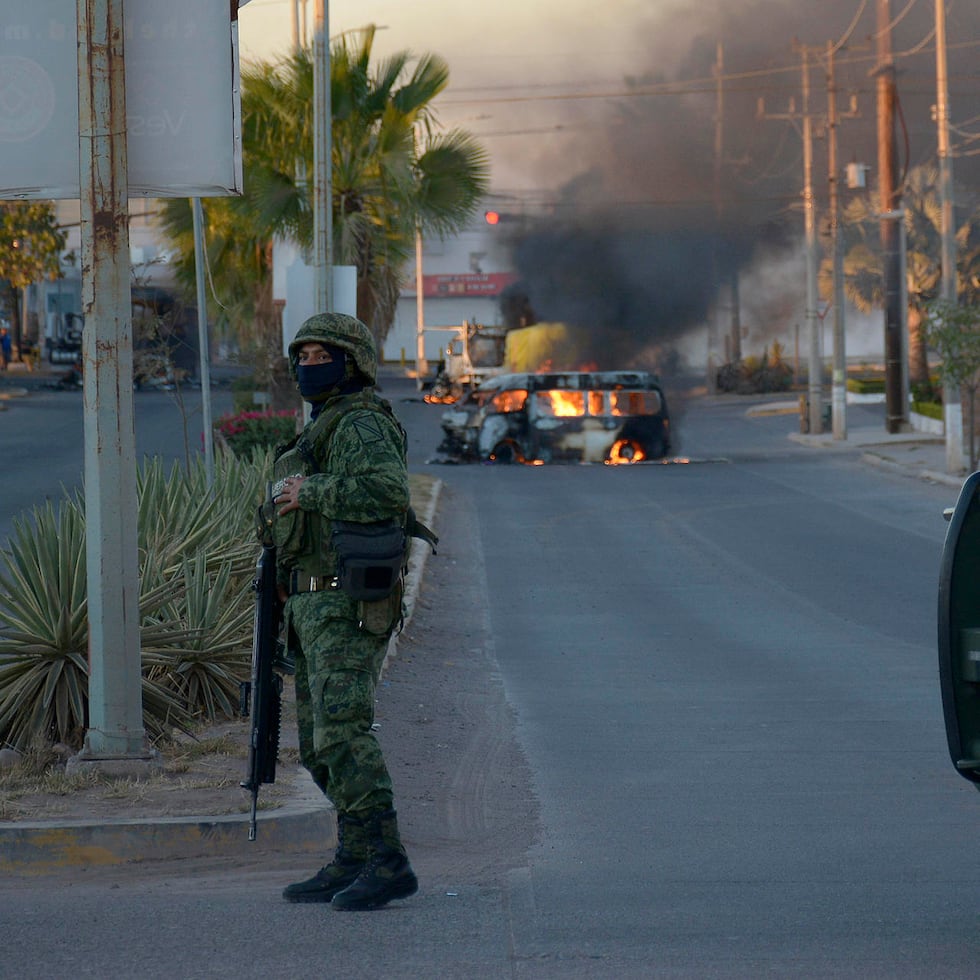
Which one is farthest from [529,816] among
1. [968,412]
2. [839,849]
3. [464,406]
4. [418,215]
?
[464,406]

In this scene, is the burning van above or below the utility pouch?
A: above

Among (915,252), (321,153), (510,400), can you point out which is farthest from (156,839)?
(915,252)

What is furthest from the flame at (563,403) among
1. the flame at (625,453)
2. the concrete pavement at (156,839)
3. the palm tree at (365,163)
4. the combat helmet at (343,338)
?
the combat helmet at (343,338)

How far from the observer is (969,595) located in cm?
392

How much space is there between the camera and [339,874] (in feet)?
15.2

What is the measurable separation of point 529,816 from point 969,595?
243 cm

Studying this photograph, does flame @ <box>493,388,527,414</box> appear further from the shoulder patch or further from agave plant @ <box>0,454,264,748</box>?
the shoulder patch

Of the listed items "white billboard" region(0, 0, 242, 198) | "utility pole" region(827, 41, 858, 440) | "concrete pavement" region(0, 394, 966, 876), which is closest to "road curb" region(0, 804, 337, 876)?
"concrete pavement" region(0, 394, 966, 876)

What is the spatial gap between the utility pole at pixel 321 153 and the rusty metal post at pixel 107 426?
9.01m

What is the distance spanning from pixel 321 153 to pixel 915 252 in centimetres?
3671

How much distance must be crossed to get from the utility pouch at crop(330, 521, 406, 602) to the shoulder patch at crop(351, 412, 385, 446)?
0.25 metres

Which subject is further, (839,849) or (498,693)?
(498,693)

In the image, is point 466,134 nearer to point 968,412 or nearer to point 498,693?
point 968,412

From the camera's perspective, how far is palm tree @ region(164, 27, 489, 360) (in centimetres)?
2205
